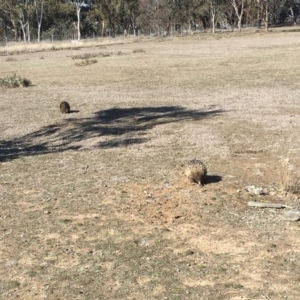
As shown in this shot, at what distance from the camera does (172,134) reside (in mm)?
10516

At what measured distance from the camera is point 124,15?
251 feet

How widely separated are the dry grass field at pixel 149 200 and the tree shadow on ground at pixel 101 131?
5cm

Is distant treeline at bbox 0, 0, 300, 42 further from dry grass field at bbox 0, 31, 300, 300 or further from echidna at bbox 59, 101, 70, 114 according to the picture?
dry grass field at bbox 0, 31, 300, 300

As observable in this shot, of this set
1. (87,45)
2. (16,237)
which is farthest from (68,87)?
(87,45)

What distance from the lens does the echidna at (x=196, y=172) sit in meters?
6.90

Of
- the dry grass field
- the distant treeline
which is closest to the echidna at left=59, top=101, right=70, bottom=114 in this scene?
the dry grass field

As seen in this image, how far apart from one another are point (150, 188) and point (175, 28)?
7591 cm

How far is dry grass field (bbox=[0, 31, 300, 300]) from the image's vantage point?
14.9 feet

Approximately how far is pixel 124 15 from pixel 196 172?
73073mm

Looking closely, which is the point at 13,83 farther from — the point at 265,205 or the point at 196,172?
the point at 265,205

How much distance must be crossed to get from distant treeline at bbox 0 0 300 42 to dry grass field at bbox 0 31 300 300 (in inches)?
2323

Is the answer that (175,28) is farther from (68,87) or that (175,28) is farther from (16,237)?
(16,237)

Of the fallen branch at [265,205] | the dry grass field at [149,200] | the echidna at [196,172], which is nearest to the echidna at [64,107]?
the dry grass field at [149,200]

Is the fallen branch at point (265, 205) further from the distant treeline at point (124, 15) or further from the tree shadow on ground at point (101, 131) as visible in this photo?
the distant treeline at point (124, 15)
